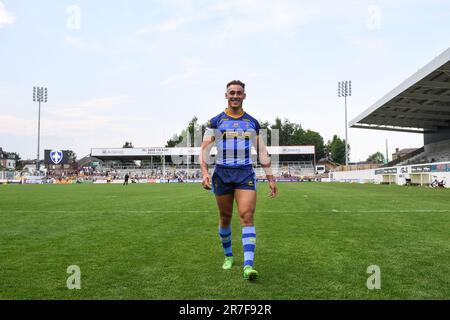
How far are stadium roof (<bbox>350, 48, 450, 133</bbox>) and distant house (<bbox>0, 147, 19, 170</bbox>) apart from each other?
389ft

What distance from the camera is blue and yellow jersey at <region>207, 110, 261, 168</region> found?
17.6ft

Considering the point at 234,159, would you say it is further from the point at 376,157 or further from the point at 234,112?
the point at 376,157

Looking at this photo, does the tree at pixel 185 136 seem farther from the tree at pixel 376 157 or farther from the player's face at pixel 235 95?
the player's face at pixel 235 95

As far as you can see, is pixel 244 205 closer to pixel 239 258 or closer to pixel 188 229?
pixel 239 258

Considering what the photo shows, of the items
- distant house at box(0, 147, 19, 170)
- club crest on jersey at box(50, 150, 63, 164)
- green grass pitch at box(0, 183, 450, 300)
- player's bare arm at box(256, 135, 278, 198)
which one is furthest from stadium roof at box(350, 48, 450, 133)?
distant house at box(0, 147, 19, 170)

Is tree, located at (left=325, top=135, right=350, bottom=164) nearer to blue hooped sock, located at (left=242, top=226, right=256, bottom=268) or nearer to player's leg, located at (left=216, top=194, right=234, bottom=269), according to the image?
player's leg, located at (left=216, top=194, right=234, bottom=269)

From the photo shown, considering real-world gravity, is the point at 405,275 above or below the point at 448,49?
below

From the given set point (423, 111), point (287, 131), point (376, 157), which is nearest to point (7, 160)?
point (287, 131)

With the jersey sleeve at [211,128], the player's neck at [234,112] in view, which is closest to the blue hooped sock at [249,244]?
the jersey sleeve at [211,128]

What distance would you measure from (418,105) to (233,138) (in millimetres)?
43890
